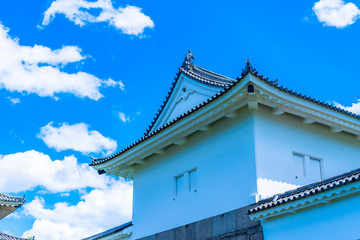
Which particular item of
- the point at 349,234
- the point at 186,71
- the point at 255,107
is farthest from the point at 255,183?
the point at 186,71

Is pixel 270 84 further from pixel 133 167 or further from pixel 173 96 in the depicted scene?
pixel 133 167

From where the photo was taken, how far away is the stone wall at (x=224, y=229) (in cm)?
1024

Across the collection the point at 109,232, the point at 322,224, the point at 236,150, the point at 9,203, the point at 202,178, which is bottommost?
the point at 322,224

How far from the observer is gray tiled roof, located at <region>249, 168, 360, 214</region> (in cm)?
798

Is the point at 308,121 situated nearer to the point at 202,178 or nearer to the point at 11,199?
the point at 202,178

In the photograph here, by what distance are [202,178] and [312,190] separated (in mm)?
4241

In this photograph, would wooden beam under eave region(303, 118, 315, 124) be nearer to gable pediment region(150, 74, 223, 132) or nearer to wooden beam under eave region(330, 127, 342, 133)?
wooden beam under eave region(330, 127, 342, 133)

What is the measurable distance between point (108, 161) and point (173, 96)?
9.78 ft

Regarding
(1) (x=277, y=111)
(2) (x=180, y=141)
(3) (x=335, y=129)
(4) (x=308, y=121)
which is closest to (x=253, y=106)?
(1) (x=277, y=111)

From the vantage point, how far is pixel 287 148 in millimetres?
11516

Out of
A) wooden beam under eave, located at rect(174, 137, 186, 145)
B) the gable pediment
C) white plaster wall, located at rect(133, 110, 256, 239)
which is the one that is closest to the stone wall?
white plaster wall, located at rect(133, 110, 256, 239)

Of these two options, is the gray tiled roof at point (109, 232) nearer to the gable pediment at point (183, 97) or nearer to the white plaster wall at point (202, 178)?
the white plaster wall at point (202, 178)

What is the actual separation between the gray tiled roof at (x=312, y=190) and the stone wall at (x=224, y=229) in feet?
2.16

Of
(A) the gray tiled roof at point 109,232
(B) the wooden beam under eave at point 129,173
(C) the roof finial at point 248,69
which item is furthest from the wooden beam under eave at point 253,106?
(A) the gray tiled roof at point 109,232
